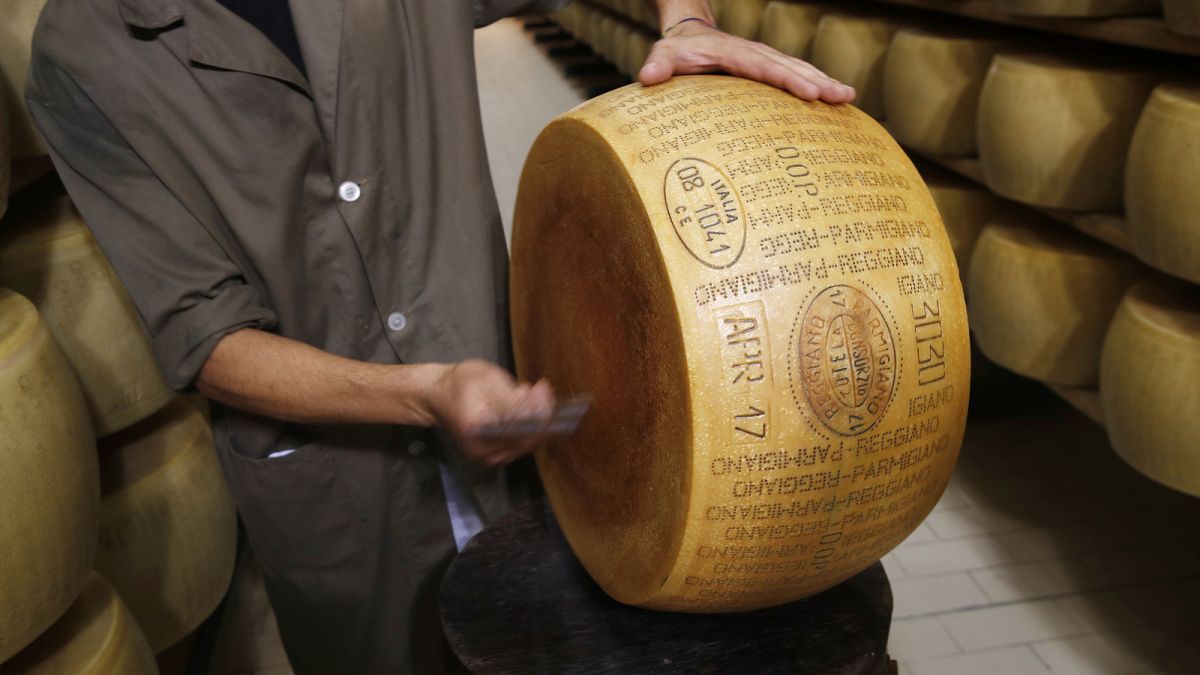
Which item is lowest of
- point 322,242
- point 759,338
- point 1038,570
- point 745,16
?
point 1038,570

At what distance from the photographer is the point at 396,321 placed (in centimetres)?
119

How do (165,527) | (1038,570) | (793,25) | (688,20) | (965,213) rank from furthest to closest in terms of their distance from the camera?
(793,25), (965,213), (1038,570), (165,527), (688,20)

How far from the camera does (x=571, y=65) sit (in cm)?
646

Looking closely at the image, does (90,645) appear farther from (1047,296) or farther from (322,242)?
(1047,296)

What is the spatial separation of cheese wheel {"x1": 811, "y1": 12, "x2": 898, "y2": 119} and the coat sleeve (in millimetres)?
1710

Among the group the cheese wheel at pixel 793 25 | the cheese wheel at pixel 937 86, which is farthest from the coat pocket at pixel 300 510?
the cheese wheel at pixel 793 25

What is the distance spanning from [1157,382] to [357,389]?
1.11 m

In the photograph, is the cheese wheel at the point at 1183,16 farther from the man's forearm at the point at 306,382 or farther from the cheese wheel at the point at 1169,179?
the man's forearm at the point at 306,382

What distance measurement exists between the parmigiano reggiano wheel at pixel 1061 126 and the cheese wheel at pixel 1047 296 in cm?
10

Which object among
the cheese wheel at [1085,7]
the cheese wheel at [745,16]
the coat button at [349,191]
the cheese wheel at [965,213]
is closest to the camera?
the coat button at [349,191]

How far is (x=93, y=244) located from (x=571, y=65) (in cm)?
532

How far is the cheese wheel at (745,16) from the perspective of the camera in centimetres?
317

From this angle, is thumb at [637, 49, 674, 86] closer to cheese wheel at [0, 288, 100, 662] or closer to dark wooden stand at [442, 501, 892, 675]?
dark wooden stand at [442, 501, 892, 675]

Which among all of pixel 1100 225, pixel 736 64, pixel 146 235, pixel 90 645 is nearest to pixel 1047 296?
pixel 1100 225
